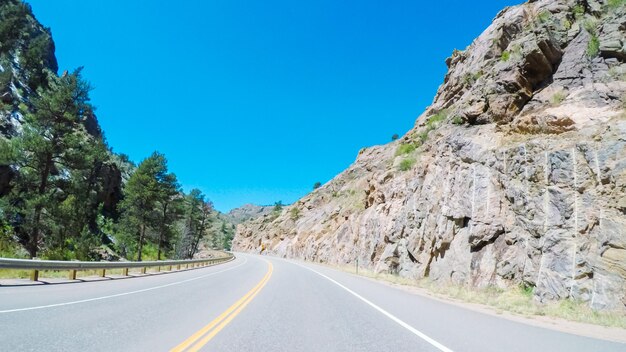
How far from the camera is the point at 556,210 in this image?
13.7 meters

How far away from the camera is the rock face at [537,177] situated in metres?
12.1

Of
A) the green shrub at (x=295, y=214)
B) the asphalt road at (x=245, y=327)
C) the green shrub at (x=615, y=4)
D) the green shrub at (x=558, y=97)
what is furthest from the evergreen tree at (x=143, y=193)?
the green shrub at (x=295, y=214)

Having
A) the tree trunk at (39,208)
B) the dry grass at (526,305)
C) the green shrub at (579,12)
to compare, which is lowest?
the dry grass at (526,305)

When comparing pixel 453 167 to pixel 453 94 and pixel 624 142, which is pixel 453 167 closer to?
pixel 624 142

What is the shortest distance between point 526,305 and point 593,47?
520 inches

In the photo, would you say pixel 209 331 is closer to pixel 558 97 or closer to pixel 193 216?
pixel 558 97

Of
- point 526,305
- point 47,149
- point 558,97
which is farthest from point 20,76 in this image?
point 526,305

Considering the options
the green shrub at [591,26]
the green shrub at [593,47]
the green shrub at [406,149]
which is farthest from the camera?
the green shrub at [406,149]

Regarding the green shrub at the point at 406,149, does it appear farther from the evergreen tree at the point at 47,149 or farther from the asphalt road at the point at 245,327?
the asphalt road at the point at 245,327

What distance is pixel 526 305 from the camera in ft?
38.3

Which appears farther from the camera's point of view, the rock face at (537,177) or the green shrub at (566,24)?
the green shrub at (566,24)

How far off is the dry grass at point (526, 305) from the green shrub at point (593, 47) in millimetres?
11669

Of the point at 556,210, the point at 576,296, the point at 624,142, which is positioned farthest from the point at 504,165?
the point at 576,296

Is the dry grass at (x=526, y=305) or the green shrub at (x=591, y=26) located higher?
the green shrub at (x=591, y=26)
